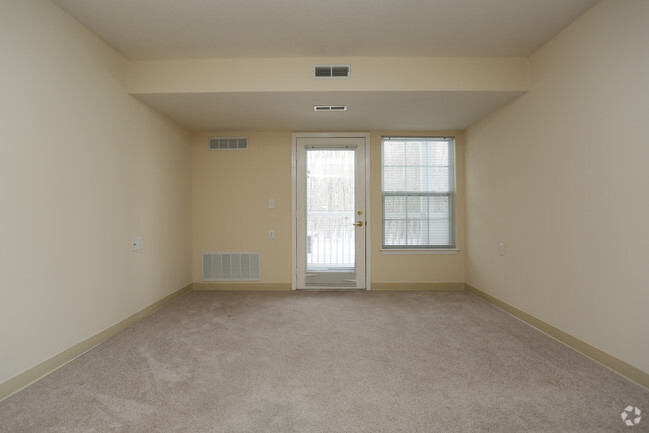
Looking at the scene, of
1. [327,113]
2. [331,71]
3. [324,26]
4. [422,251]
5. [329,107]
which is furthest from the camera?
[422,251]

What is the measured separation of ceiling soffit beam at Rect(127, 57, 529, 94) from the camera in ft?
9.83

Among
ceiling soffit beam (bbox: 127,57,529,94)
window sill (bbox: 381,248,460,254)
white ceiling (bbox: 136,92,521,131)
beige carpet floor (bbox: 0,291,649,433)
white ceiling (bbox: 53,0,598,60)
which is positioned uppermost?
white ceiling (bbox: 53,0,598,60)

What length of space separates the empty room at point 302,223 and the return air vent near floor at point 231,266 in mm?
30

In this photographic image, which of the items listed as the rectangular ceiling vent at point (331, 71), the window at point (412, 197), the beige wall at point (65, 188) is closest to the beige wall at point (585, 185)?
the window at point (412, 197)

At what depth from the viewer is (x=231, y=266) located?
4.36m

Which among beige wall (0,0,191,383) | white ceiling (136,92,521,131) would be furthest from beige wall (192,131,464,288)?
beige wall (0,0,191,383)

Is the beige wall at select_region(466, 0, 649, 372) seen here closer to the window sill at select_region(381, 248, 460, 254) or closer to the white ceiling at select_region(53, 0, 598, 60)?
the white ceiling at select_region(53, 0, 598, 60)

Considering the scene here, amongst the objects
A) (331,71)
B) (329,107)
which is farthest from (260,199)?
(331,71)

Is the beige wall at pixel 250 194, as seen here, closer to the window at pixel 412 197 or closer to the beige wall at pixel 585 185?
the window at pixel 412 197

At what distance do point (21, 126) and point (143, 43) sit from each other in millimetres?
1252

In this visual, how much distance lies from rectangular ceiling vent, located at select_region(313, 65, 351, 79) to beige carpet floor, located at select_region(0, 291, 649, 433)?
2.34 m

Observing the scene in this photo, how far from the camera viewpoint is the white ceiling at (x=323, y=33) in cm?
227

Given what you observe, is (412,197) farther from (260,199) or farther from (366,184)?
(260,199)

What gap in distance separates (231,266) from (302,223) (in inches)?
44.6
